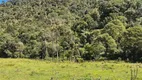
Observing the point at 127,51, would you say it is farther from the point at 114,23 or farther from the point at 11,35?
the point at 11,35

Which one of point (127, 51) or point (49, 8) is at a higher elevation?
point (49, 8)

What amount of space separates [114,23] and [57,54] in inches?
511

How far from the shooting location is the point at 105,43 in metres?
51.2

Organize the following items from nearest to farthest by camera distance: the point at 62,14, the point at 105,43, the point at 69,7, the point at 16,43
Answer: the point at 105,43 < the point at 16,43 < the point at 62,14 < the point at 69,7

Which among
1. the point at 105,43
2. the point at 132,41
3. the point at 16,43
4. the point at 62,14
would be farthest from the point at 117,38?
the point at 62,14

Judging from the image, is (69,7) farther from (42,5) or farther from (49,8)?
(42,5)

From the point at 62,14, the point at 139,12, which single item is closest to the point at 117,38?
the point at 139,12

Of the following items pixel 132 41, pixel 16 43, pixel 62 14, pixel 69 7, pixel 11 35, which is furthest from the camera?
pixel 69 7

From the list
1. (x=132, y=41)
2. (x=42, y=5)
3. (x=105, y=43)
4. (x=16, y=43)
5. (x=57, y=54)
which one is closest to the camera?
(x=132, y=41)

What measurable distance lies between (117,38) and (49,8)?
54.8 m

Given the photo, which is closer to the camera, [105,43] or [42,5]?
[105,43]

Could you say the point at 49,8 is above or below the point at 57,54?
above

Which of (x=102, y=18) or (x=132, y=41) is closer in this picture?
(x=132, y=41)

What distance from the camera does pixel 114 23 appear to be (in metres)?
56.5
